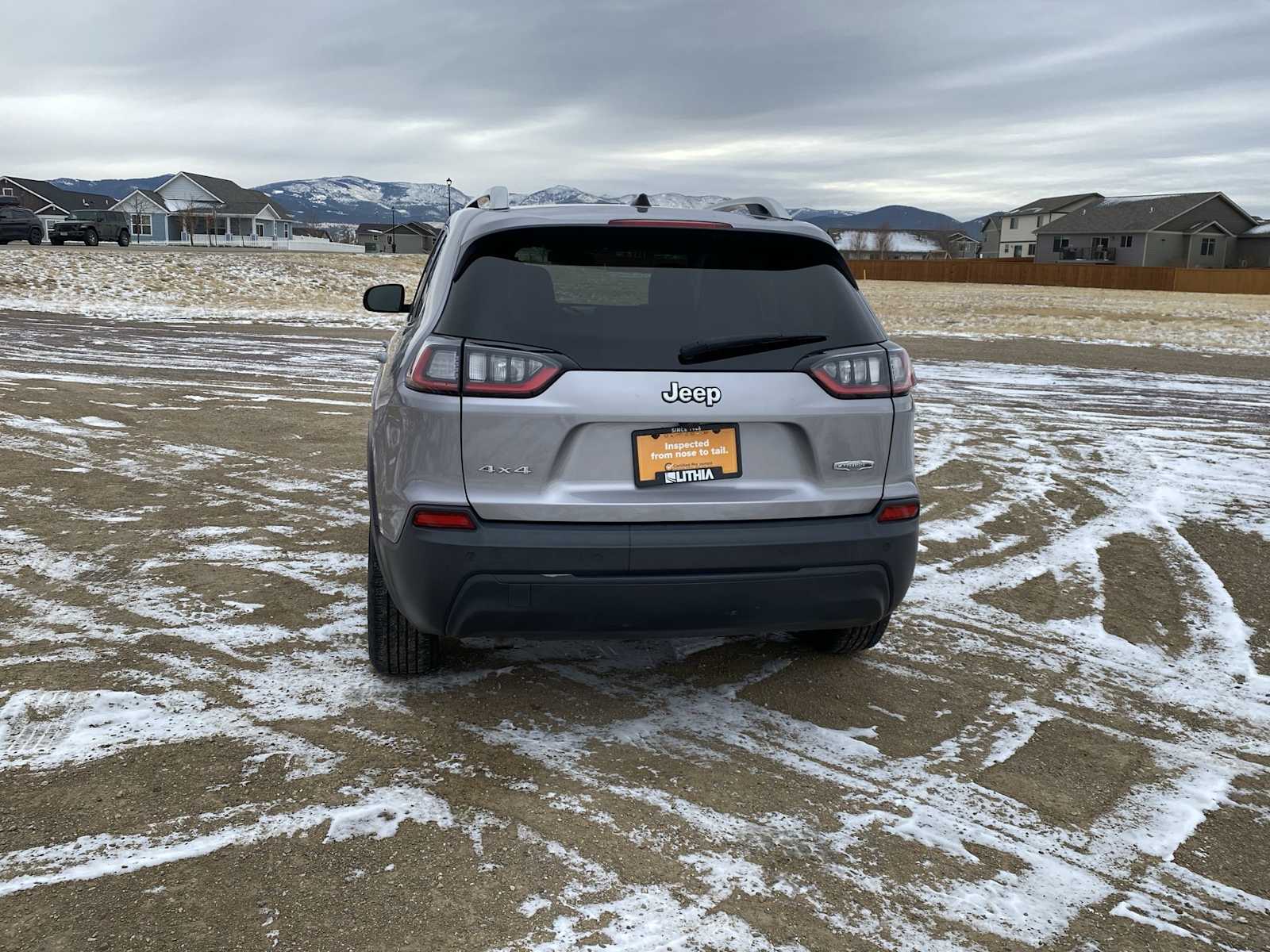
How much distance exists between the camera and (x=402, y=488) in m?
3.35

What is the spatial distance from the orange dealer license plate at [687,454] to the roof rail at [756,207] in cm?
108

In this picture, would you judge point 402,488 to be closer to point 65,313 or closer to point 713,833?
point 713,833

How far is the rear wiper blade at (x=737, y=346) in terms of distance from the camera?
327 cm

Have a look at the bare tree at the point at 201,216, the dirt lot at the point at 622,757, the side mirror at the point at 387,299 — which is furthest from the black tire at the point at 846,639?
the bare tree at the point at 201,216

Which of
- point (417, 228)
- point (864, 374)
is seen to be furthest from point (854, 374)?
point (417, 228)

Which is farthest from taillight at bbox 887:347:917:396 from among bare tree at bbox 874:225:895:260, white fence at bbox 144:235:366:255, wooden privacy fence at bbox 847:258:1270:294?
bare tree at bbox 874:225:895:260

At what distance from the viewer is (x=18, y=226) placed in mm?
40719

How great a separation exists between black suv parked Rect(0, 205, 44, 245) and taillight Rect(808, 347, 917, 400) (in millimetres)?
45917

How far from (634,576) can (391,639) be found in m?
1.24

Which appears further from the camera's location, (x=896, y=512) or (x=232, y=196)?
(x=232, y=196)

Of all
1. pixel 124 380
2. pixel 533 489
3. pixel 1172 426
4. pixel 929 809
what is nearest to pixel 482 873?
pixel 533 489

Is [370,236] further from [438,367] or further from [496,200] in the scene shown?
[438,367]

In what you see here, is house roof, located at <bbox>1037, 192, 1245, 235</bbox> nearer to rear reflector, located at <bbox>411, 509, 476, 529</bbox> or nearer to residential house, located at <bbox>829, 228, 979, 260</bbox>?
residential house, located at <bbox>829, 228, 979, 260</bbox>

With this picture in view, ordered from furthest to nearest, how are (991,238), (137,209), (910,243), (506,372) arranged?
(910,243) < (991,238) < (137,209) < (506,372)
